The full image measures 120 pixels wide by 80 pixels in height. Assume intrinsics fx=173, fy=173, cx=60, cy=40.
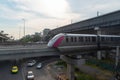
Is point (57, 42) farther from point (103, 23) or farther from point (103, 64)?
point (103, 23)

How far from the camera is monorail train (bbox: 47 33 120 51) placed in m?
25.9

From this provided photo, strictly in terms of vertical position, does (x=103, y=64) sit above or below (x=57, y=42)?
below

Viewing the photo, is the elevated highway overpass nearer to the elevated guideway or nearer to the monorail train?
the monorail train

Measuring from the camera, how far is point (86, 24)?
149ft

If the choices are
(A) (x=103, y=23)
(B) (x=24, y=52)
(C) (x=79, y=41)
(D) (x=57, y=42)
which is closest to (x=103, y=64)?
(A) (x=103, y=23)

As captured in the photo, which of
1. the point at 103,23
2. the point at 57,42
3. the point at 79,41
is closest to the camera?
the point at 57,42

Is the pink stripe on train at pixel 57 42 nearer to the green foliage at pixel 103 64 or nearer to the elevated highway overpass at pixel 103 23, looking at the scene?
the green foliage at pixel 103 64

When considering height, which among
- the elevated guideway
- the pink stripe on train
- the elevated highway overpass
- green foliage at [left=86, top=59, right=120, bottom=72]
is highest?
the elevated highway overpass

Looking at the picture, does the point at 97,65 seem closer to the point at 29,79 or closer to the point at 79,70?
the point at 79,70

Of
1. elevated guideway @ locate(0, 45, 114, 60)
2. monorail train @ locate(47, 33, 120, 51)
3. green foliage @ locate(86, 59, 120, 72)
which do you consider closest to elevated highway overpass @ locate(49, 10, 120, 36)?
monorail train @ locate(47, 33, 120, 51)

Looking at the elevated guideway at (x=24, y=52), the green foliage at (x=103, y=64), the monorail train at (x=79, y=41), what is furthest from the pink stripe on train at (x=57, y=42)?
the green foliage at (x=103, y=64)

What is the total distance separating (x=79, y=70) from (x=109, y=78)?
8907 mm

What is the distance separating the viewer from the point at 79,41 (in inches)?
1170

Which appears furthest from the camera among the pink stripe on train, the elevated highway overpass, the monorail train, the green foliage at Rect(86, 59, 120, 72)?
the elevated highway overpass
